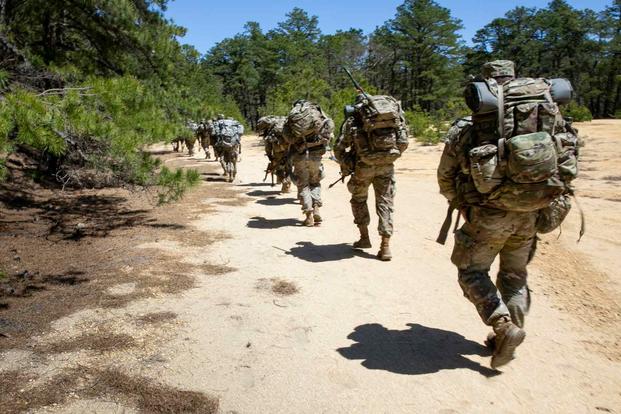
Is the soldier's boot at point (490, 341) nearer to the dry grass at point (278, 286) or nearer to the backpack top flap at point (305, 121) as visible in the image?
the dry grass at point (278, 286)

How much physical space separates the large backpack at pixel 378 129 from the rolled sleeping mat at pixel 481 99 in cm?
222

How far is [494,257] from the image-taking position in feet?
9.86

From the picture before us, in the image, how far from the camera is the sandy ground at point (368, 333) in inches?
109

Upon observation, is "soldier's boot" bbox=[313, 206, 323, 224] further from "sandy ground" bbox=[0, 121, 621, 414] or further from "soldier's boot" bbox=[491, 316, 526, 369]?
"soldier's boot" bbox=[491, 316, 526, 369]

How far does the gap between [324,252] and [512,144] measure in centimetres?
350

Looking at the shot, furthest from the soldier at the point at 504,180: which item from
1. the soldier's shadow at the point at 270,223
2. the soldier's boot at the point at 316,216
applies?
the soldier's shadow at the point at 270,223

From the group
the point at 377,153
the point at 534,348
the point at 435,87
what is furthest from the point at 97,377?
the point at 435,87

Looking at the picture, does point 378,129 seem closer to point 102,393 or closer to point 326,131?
point 326,131

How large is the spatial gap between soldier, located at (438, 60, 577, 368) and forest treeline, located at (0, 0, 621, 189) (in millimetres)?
3525

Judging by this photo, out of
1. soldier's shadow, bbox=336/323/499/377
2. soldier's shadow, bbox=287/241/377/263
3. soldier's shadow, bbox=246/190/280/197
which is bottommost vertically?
soldier's shadow, bbox=336/323/499/377

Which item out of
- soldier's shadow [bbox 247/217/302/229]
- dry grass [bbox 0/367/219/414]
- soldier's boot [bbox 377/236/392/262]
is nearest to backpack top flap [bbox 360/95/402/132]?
soldier's boot [bbox 377/236/392/262]

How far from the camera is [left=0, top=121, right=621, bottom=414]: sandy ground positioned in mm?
2762

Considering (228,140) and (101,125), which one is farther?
(228,140)

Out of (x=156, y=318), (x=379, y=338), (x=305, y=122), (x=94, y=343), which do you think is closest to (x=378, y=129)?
(x=305, y=122)
